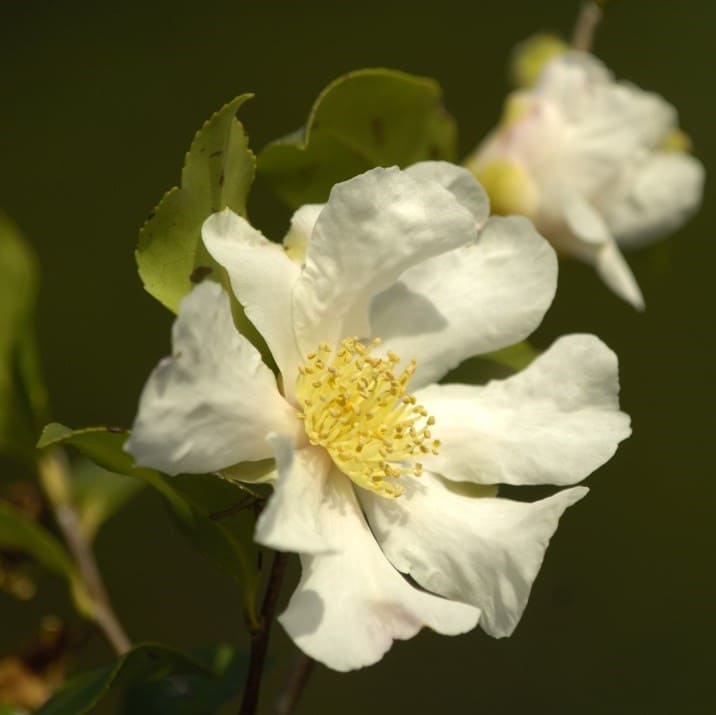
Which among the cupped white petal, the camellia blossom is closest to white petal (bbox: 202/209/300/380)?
the camellia blossom

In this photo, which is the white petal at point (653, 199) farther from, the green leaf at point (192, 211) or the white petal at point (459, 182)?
the green leaf at point (192, 211)

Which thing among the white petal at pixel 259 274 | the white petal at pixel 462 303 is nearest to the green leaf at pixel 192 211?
the white petal at pixel 259 274

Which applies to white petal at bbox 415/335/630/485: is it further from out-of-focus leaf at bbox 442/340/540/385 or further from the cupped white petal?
the cupped white petal

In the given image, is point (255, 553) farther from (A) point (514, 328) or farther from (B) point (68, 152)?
(B) point (68, 152)

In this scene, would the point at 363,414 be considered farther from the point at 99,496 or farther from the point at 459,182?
the point at 99,496

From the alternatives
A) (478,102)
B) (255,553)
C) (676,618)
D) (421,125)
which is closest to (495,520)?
(255,553)

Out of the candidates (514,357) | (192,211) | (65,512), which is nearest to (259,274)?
(192,211)
